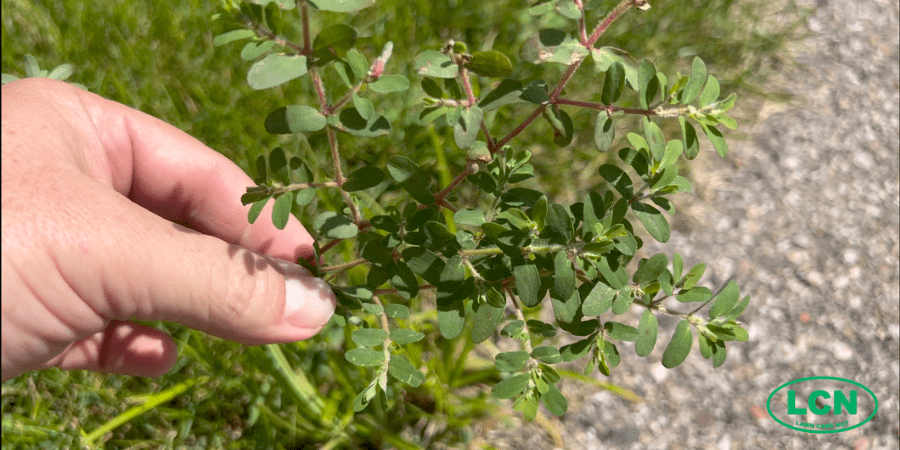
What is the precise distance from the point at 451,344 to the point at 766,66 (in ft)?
8.03

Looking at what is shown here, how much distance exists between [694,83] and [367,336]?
84 centimetres

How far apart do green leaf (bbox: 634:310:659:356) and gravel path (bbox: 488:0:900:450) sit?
1303 mm

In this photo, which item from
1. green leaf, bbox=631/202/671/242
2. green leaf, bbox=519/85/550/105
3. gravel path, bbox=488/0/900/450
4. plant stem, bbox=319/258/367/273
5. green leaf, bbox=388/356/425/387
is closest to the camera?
green leaf, bbox=519/85/550/105

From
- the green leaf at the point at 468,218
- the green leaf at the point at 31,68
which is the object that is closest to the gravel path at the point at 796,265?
the green leaf at the point at 468,218

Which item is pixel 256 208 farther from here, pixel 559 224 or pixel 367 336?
pixel 559 224

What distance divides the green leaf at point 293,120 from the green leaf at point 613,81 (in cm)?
52

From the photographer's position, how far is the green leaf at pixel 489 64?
1.10 m

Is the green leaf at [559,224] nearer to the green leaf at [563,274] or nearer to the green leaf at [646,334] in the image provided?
the green leaf at [563,274]

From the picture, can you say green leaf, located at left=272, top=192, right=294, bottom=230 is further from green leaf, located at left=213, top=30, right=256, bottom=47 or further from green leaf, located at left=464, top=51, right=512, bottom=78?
green leaf, located at left=464, top=51, right=512, bottom=78

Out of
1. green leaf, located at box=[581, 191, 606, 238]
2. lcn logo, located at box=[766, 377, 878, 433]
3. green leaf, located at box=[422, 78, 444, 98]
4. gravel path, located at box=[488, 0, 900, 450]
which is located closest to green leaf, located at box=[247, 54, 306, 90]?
green leaf, located at box=[422, 78, 444, 98]

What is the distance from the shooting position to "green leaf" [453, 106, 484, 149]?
1.15 metres

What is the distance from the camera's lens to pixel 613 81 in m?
1.10

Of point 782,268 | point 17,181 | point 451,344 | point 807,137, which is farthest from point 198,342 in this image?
point 807,137

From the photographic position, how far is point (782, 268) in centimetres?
285
